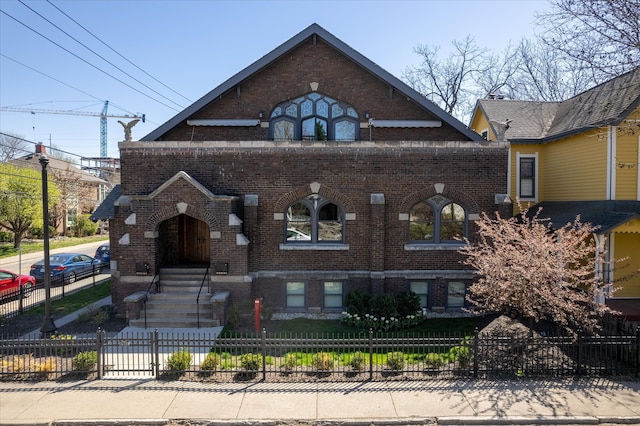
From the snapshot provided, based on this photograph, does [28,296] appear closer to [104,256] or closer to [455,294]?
[104,256]

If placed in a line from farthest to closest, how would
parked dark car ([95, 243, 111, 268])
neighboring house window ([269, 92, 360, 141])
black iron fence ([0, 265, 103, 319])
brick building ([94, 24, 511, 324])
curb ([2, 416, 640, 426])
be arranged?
1. parked dark car ([95, 243, 111, 268])
2. neighboring house window ([269, 92, 360, 141])
3. black iron fence ([0, 265, 103, 319])
4. brick building ([94, 24, 511, 324])
5. curb ([2, 416, 640, 426])

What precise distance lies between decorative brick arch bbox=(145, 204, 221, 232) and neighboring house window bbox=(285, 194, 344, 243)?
2.60 meters

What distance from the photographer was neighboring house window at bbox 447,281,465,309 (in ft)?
44.3

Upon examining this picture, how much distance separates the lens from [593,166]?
14.0m

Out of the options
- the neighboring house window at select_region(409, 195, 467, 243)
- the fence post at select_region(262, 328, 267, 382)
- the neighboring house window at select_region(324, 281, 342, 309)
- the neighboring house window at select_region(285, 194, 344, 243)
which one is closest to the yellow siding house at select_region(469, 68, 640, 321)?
the neighboring house window at select_region(409, 195, 467, 243)

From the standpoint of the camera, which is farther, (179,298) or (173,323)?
(179,298)

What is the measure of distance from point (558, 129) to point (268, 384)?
15510mm

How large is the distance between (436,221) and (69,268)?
723 inches

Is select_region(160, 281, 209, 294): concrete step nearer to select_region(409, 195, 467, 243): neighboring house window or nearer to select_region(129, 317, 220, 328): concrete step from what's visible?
select_region(129, 317, 220, 328): concrete step

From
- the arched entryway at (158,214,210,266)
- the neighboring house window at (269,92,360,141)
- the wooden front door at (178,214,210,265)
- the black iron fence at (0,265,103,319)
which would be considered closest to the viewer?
the black iron fence at (0,265,103,319)

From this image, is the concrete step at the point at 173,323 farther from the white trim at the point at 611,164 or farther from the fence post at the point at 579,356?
the white trim at the point at 611,164

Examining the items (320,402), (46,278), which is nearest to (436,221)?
(320,402)

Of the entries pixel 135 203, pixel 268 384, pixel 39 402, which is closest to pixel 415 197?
pixel 268 384

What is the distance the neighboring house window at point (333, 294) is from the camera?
1340 cm
